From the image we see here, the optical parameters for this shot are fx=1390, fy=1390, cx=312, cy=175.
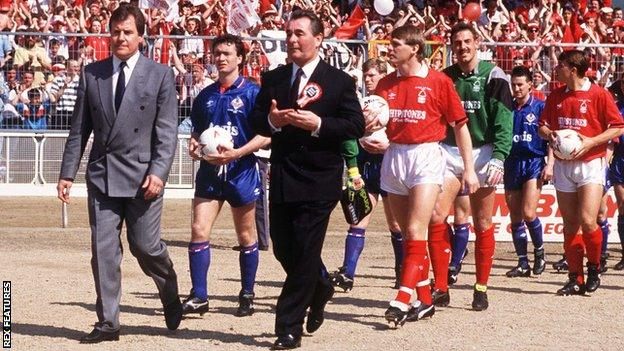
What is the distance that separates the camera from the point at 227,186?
1029 centimetres

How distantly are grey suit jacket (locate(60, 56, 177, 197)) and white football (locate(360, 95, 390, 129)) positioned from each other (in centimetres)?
138

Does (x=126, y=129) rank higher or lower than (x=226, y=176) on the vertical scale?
higher

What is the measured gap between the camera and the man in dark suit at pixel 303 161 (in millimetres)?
8727

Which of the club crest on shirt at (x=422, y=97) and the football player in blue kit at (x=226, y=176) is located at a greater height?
the club crest on shirt at (x=422, y=97)

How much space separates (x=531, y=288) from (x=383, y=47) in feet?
23.6

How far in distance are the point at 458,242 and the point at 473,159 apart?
1.84 metres

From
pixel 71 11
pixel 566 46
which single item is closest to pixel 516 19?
pixel 566 46

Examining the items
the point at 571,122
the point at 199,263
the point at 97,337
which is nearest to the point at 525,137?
the point at 571,122

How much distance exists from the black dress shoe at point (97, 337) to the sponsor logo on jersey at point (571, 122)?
457cm

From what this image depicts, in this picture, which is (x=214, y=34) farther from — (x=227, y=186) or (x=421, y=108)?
(x=421, y=108)

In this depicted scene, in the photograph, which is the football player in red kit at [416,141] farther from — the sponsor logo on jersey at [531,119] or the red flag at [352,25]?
the red flag at [352,25]

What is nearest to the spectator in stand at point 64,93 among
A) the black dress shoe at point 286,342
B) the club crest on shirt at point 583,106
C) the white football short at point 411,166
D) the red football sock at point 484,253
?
the club crest on shirt at point 583,106

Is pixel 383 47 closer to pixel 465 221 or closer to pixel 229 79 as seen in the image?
pixel 465 221

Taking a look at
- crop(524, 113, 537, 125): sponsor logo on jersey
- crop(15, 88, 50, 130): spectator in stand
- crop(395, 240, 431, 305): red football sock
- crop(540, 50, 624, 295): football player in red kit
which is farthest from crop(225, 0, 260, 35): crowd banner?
crop(395, 240, 431, 305): red football sock
